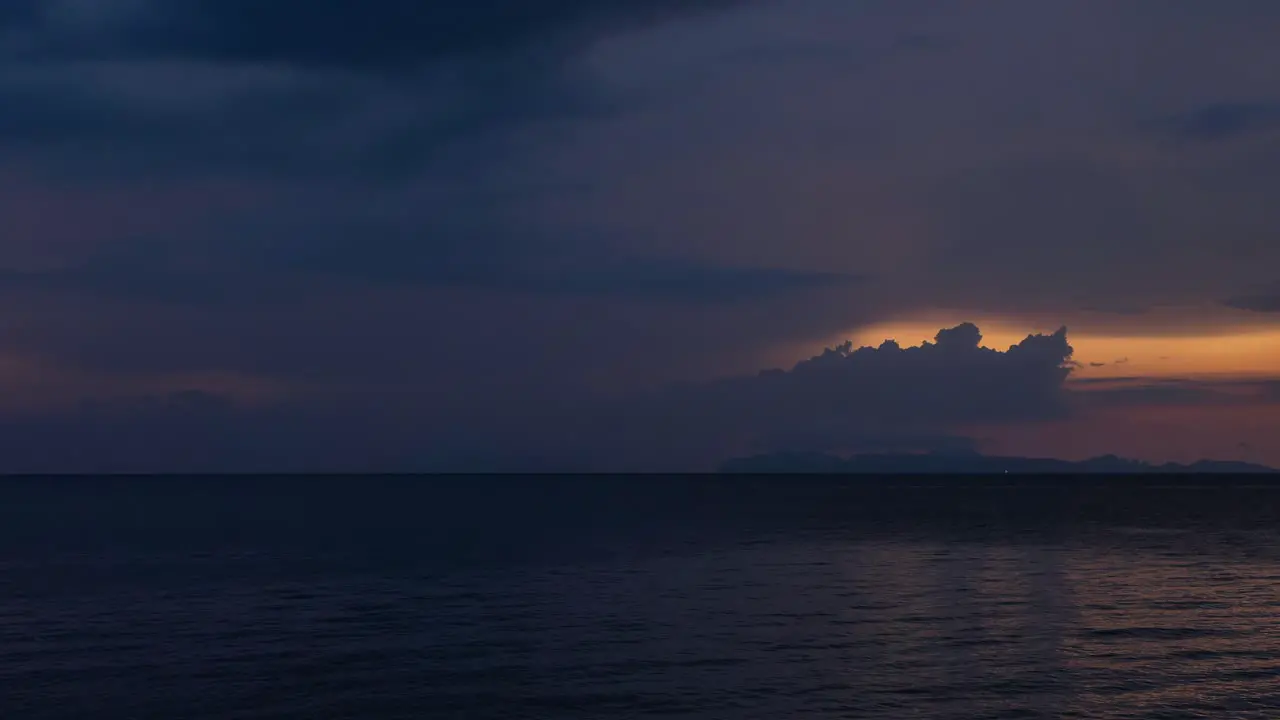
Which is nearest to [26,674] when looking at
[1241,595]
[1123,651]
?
[1123,651]

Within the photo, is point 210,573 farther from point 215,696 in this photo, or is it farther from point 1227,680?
point 1227,680

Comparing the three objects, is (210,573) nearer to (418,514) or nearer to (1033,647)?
(1033,647)

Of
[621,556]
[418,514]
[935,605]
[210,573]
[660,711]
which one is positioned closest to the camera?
[660,711]

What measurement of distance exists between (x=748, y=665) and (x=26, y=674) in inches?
1319

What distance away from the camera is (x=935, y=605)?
214 feet

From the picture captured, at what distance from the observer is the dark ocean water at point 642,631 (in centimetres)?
4094

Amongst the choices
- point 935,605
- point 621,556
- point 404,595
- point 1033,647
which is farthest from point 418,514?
point 1033,647

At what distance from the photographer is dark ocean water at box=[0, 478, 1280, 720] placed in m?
40.9

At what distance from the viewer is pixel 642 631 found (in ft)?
185

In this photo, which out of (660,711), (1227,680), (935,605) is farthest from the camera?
(935,605)

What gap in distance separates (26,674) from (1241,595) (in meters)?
74.7

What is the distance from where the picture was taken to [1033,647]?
51219mm

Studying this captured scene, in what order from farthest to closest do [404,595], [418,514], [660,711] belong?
[418,514], [404,595], [660,711]

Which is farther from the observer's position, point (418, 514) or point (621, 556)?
point (418, 514)
